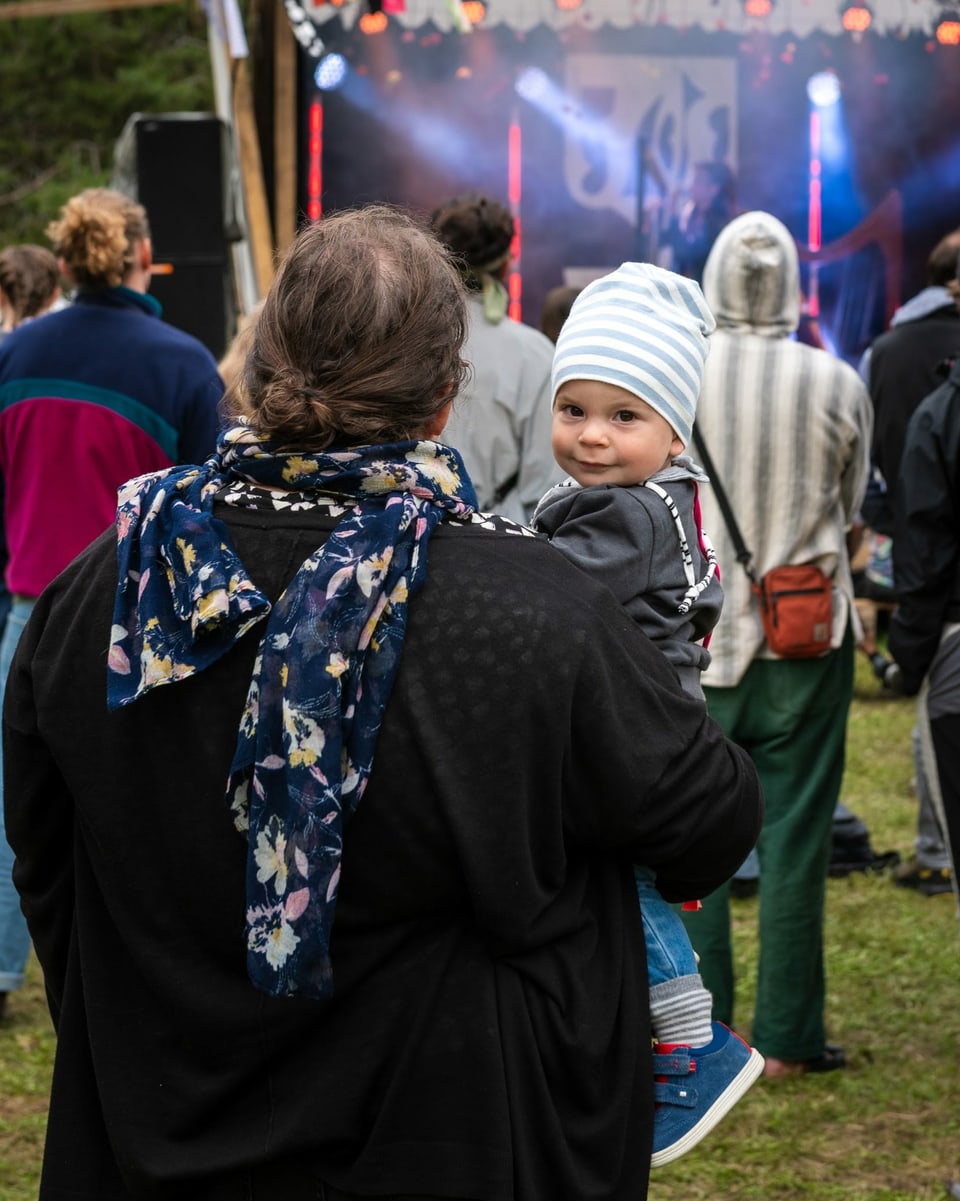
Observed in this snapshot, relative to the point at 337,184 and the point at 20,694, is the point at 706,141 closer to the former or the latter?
the point at 337,184

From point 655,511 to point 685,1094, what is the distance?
0.68m

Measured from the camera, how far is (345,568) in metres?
1.58

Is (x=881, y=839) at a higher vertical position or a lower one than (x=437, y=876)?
lower

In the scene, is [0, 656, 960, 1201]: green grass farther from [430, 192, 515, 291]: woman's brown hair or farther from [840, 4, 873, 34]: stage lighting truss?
[840, 4, 873, 34]: stage lighting truss

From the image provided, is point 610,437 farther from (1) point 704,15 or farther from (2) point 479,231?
(1) point 704,15

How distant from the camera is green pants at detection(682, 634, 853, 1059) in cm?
390

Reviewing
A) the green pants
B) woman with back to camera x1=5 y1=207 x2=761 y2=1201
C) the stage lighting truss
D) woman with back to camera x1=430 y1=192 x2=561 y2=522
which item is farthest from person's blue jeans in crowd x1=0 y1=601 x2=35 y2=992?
the stage lighting truss

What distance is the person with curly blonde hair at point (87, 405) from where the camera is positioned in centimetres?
409

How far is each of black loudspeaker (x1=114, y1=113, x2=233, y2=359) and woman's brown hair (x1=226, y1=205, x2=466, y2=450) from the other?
811 centimetres

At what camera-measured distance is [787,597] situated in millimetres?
3807

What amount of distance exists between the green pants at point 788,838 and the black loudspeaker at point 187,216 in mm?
6341

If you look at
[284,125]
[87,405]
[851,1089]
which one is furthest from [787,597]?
[284,125]

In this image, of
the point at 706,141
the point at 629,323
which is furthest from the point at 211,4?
the point at 629,323

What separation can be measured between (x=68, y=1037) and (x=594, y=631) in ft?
2.37
